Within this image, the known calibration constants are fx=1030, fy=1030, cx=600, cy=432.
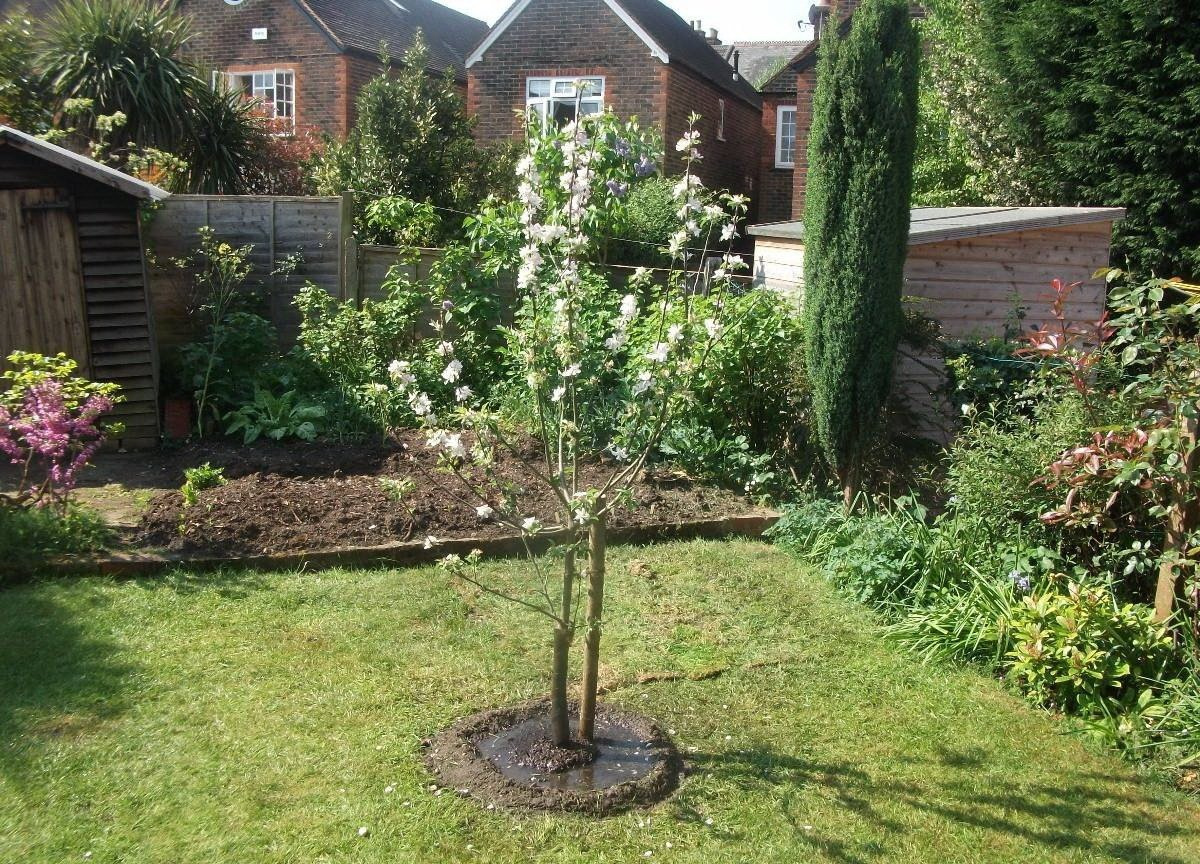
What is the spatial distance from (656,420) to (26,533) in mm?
3932

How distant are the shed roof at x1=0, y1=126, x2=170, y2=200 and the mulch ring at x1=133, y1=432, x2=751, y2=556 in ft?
6.89

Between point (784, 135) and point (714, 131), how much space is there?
2.10m

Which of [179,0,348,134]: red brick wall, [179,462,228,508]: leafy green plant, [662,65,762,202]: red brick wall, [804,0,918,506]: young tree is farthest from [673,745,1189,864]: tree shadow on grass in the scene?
[179,0,348,134]: red brick wall

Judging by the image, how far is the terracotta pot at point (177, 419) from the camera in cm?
853

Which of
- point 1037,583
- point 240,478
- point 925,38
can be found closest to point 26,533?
point 240,478

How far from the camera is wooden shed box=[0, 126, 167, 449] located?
8094 mm

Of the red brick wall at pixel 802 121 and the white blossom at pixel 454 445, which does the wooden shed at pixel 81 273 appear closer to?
the white blossom at pixel 454 445

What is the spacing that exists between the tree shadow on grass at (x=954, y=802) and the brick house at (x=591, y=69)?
17.1 m

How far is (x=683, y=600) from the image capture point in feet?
19.9

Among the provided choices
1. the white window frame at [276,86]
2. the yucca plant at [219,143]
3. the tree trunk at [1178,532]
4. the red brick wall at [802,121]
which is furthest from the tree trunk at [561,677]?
the white window frame at [276,86]

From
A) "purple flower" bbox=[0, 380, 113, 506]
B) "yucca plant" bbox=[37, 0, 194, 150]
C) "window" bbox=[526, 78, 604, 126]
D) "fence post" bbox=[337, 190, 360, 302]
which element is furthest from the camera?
"window" bbox=[526, 78, 604, 126]

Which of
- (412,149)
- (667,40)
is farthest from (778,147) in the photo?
(412,149)

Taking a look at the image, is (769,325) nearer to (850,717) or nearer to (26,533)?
(850,717)

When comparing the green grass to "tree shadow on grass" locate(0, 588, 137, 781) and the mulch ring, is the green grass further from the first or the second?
the mulch ring
